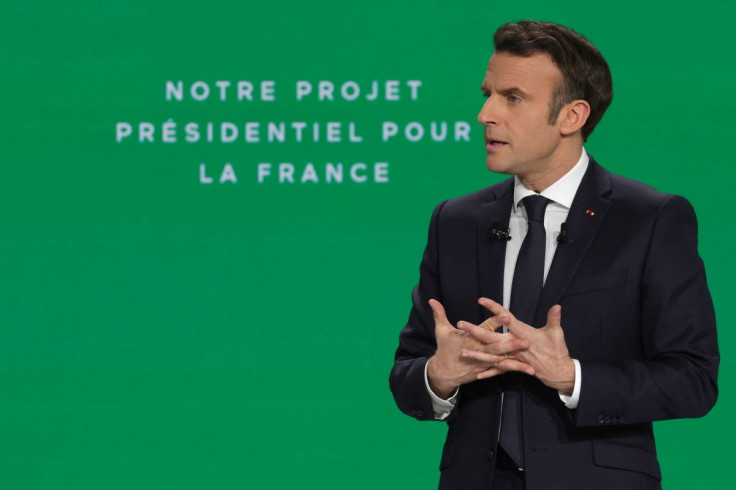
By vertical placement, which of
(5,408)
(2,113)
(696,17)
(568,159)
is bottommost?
(5,408)

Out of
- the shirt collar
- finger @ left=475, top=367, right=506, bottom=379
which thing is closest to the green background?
the shirt collar

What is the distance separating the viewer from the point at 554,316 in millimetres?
1955

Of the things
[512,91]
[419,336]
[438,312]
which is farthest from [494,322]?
[512,91]

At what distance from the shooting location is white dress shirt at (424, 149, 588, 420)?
2.16 m

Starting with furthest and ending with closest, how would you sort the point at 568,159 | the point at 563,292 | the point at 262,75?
the point at 262,75 → the point at 568,159 → the point at 563,292

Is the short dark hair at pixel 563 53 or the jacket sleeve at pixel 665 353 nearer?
the jacket sleeve at pixel 665 353

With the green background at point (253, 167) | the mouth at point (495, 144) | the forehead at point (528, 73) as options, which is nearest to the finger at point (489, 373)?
the mouth at point (495, 144)

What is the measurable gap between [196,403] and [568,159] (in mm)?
1827

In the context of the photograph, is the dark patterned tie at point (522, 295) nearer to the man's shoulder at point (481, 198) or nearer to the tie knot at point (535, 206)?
the tie knot at point (535, 206)

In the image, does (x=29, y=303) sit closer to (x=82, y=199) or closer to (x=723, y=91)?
(x=82, y=199)

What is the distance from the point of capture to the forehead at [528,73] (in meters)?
2.20

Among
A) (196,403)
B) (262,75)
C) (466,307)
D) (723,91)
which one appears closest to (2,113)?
(262,75)

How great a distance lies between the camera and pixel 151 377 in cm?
366

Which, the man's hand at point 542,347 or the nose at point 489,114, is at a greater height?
the nose at point 489,114
